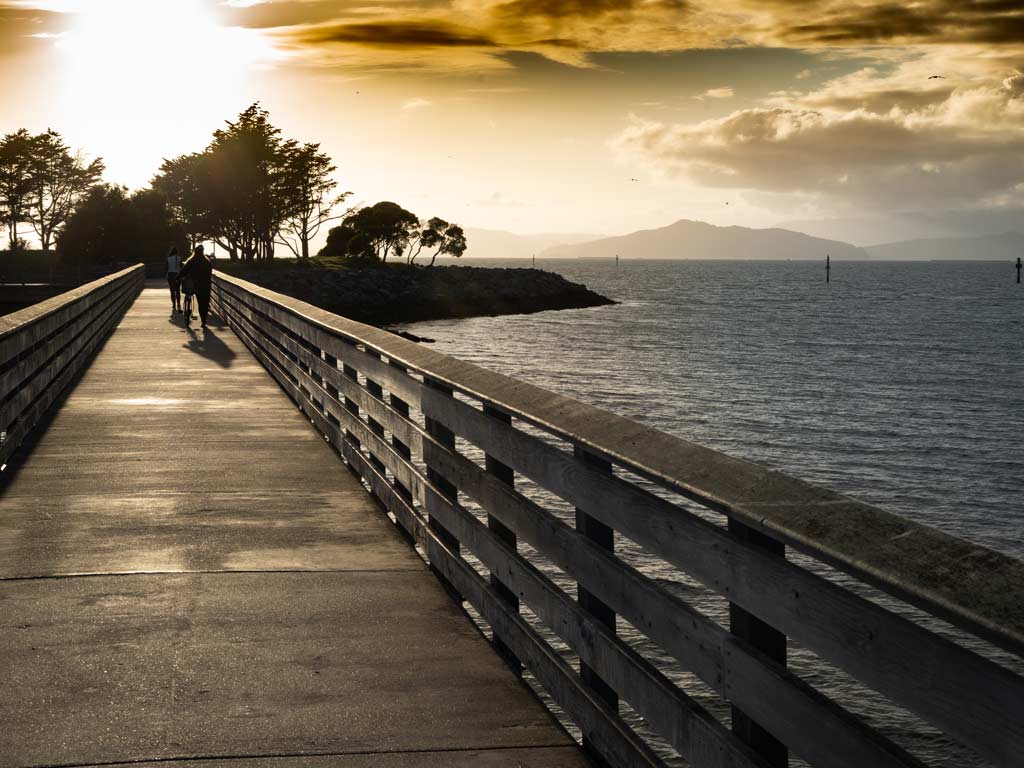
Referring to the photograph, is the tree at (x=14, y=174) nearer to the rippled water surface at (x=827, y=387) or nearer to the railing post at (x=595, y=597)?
the rippled water surface at (x=827, y=387)

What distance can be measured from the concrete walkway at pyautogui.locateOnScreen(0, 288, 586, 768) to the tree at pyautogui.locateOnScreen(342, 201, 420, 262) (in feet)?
474

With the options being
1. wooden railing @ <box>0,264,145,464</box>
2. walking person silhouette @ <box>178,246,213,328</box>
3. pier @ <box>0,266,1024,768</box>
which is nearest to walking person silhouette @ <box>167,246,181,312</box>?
walking person silhouette @ <box>178,246,213,328</box>

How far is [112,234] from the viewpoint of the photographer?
10738 cm

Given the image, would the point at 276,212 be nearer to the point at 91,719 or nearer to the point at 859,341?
the point at 859,341

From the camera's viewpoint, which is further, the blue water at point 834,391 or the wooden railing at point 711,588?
the blue water at point 834,391

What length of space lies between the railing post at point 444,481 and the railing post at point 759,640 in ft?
11.1

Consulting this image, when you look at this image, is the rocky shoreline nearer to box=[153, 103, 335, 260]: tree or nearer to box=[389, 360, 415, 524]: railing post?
box=[153, 103, 335, 260]: tree

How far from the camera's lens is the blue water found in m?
26.4

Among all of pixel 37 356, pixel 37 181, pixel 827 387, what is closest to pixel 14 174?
pixel 37 181

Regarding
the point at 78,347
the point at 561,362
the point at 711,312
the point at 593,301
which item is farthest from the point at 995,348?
the point at 78,347

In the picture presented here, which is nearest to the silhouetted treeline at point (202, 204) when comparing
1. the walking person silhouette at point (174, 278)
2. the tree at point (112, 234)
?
the tree at point (112, 234)

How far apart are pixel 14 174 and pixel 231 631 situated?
149 metres

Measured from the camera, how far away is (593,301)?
417 ft

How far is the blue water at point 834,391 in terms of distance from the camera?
26.4 meters
